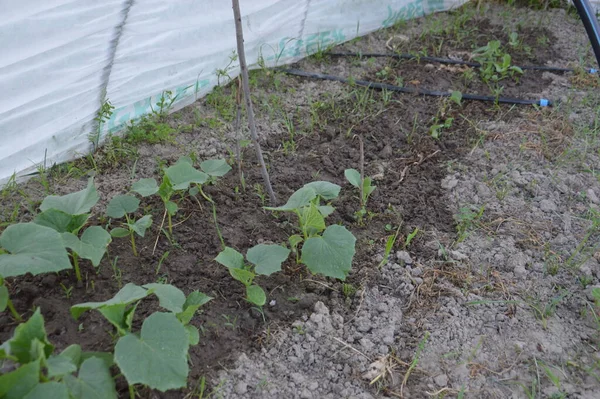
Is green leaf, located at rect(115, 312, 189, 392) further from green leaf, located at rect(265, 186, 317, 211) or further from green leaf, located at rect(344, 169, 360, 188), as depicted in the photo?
green leaf, located at rect(344, 169, 360, 188)

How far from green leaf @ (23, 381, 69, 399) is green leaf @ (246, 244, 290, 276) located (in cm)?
64

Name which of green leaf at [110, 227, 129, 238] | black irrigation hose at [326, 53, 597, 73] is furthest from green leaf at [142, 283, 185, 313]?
black irrigation hose at [326, 53, 597, 73]

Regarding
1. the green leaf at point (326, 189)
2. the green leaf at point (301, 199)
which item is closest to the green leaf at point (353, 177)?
the green leaf at point (326, 189)

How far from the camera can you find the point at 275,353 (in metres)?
1.61

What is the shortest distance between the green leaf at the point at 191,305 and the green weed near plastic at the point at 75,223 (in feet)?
0.96

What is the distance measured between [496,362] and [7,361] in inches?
52.7

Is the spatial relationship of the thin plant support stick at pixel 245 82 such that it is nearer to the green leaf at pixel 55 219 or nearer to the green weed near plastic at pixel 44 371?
the green leaf at pixel 55 219

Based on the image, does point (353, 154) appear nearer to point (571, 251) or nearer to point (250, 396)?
point (571, 251)

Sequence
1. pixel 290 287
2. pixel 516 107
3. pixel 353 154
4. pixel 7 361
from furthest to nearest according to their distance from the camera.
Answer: pixel 516 107
pixel 353 154
pixel 290 287
pixel 7 361

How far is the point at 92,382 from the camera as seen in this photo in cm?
126

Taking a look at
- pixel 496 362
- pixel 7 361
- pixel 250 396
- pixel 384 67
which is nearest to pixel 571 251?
pixel 496 362

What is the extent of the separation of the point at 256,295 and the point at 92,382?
539 mm

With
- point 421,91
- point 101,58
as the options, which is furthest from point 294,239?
point 421,91

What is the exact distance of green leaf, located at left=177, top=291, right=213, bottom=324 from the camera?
146cm
